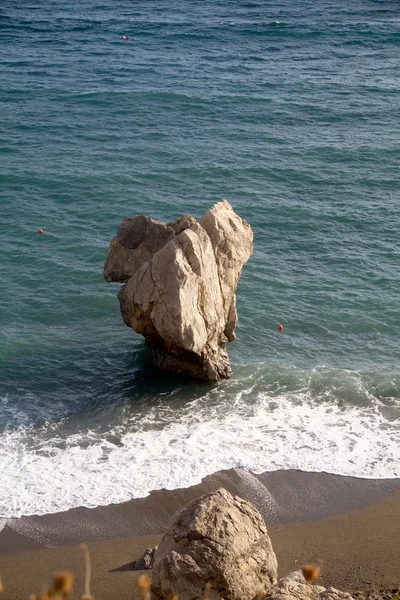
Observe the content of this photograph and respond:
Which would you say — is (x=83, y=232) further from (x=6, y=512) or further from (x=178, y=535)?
(x=178, y=535)

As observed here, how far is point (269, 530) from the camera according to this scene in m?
16.6

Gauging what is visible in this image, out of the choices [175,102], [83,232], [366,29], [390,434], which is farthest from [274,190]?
[366,29]

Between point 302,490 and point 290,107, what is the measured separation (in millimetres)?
28605

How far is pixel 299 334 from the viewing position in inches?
987

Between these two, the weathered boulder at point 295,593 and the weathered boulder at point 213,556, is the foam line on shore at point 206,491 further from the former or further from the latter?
the weathered boulder at point 295,593

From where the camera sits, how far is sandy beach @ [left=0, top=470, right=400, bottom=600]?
15.1 metres

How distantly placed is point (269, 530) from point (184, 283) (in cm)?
646

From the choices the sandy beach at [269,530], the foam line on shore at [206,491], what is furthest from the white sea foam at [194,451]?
the sandy beach at [269,530]

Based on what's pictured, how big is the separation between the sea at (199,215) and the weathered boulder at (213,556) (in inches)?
197

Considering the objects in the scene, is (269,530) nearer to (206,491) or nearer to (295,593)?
(206,491)

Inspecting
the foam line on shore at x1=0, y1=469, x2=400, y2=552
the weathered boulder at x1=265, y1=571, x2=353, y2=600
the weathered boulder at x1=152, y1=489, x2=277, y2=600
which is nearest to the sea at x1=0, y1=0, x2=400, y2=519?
the foam line on shore at x1=0, y1=469, x2=400, y2=552

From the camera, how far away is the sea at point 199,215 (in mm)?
19594

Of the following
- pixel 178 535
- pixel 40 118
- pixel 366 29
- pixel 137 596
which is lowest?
pixel 137 596

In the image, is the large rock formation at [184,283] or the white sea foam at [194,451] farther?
the large rock formation at [184,283]
